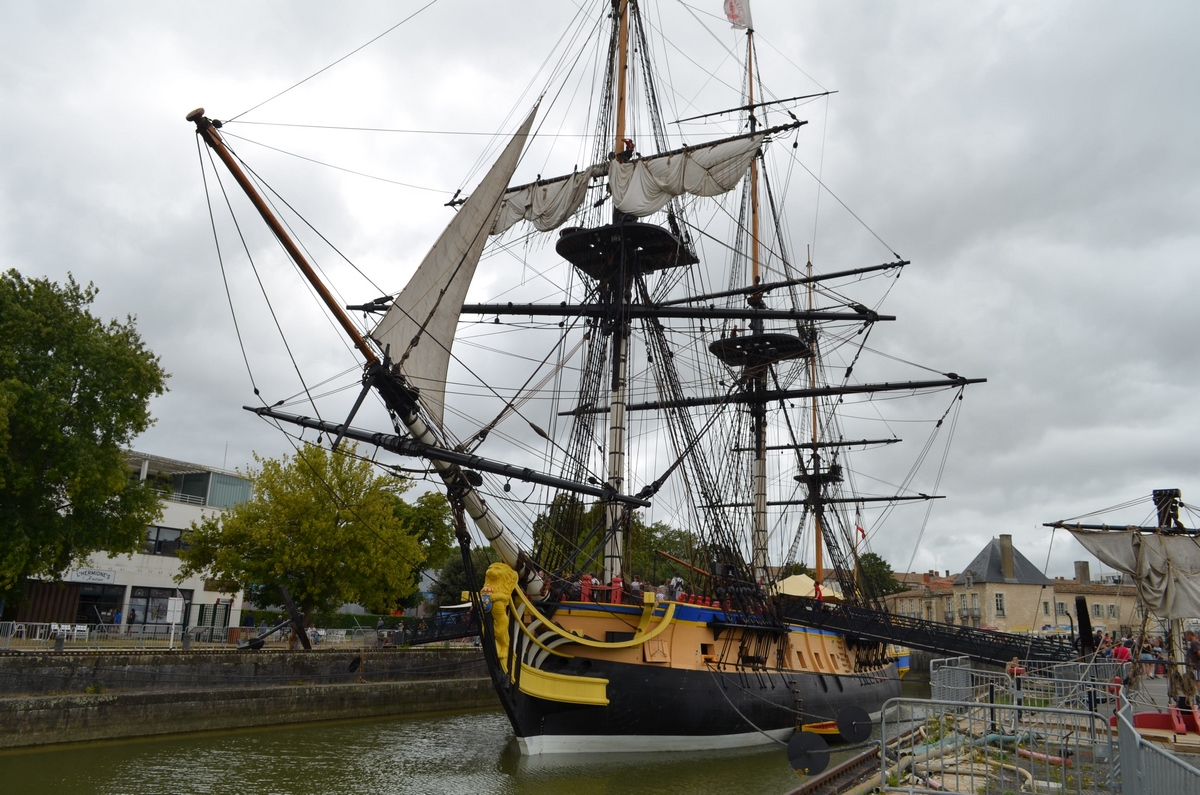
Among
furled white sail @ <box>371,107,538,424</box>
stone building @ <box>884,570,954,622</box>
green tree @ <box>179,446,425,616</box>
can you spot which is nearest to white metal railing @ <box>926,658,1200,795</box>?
furled white sail @ <box>371,107,538,424</box>

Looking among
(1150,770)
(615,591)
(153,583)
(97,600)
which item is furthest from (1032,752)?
(153,583)

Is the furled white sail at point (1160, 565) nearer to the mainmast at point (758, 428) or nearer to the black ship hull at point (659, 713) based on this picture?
the black ship hull at point (659, 713)

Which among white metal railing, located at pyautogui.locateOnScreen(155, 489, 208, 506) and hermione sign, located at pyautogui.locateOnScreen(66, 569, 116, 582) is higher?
white metal railing, located at pyautogui.locateOnScreen(155, 489, 208, 506)

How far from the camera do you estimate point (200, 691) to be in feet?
58.7

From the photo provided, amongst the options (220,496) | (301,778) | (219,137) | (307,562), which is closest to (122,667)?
(301,778)

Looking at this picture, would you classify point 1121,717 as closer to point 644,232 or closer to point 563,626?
point 563,626

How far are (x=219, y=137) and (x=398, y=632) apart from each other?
58.0 ft

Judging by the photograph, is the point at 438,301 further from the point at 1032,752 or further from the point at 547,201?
the point at 1032,752

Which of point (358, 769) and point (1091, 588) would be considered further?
point (1091, 588)

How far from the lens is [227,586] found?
2698cm

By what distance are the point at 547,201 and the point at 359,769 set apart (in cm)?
1453

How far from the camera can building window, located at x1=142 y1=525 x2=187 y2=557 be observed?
3350cm

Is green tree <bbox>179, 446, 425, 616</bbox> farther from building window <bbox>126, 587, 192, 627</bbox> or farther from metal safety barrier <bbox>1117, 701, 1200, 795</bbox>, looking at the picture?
metal safety barrier <bbox>1117, 701, 1200, 795</bbox>

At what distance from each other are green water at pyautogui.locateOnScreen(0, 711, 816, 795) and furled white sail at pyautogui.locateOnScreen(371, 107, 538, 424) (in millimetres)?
6256
